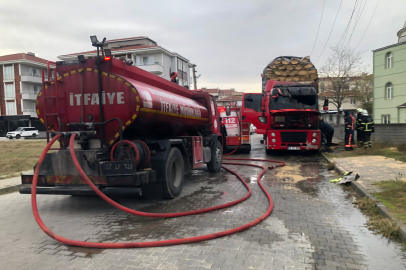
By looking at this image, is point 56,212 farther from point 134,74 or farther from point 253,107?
point 253,107

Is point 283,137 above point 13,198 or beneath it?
above

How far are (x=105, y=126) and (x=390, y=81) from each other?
3128 centimetres

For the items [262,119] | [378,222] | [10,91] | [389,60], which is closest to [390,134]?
[262,119]

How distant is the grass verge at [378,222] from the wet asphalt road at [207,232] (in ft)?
0.46

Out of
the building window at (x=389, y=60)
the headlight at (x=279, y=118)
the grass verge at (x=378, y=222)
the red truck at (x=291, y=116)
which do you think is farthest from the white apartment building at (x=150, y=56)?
the grass verge at (x=378, y=222)

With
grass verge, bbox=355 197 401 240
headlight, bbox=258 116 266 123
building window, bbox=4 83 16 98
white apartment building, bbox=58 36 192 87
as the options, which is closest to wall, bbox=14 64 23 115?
building window, bbox=4 83 16 98

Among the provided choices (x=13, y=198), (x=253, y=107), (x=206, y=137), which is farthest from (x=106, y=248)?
(x=253, y=107)

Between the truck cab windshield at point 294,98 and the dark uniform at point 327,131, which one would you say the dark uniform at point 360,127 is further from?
the truck cab windshield at point 294,98

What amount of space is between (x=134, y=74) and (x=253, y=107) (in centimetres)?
996

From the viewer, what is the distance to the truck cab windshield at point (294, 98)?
13.4 m

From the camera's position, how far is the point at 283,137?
538 inches

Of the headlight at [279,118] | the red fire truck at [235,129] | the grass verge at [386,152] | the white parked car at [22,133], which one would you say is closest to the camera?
the grass verge at [386,152]

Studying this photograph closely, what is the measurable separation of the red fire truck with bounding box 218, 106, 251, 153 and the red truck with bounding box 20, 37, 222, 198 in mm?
9324

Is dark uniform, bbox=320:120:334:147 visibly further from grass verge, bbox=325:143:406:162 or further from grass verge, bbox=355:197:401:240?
grass verge, bbox=355:197:401:240
